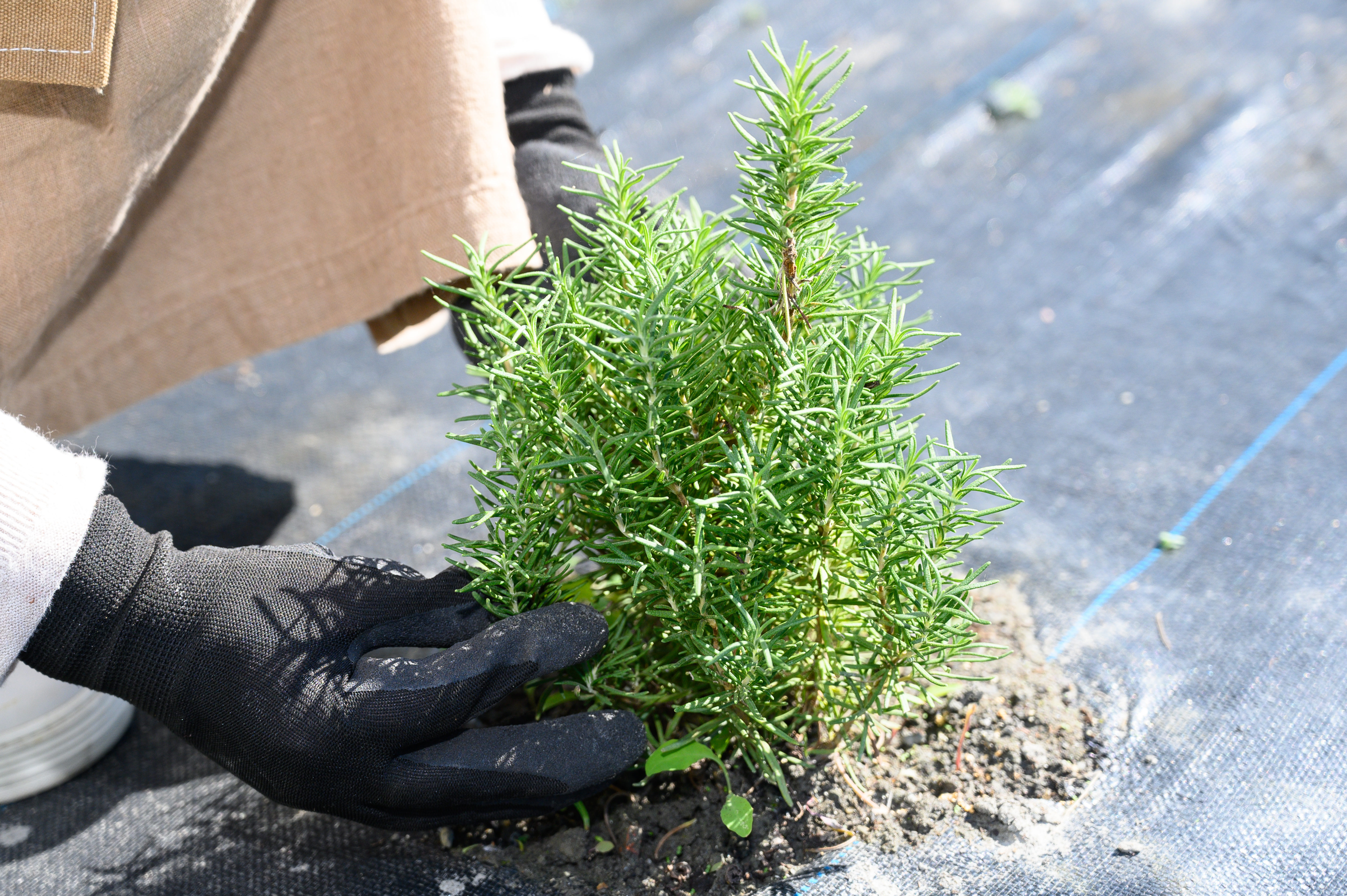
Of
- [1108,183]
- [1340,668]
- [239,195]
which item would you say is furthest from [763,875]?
[1108,183]

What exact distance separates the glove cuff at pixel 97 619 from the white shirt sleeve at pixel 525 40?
0.98 meters

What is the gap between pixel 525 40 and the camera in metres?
1.62

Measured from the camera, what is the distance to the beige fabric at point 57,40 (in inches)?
48.1

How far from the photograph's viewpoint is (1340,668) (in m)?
1.31

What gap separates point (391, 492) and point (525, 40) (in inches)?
37.3

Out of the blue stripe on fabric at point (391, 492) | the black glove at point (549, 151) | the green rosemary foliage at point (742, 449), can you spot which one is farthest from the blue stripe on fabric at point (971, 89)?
the green rosemary foliage at point (742, 449)

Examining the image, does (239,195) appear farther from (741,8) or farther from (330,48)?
(741,8)

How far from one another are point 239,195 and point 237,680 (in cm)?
94

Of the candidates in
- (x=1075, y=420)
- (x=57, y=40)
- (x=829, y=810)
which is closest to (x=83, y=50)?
(x=57, y=40)

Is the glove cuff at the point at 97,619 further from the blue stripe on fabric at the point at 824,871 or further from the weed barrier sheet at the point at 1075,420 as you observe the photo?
the blue stripe on fabric at the point at 824,871

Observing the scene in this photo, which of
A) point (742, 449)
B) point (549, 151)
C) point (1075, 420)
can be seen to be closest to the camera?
point (742, 449)

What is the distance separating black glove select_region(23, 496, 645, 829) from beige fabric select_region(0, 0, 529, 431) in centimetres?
59

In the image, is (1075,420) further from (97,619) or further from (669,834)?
(97,619)

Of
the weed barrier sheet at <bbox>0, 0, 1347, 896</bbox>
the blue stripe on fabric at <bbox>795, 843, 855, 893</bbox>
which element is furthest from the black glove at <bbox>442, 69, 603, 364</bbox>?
the blue stripe on fabric at <bbox>795, 843, 855, 893</bbox>
